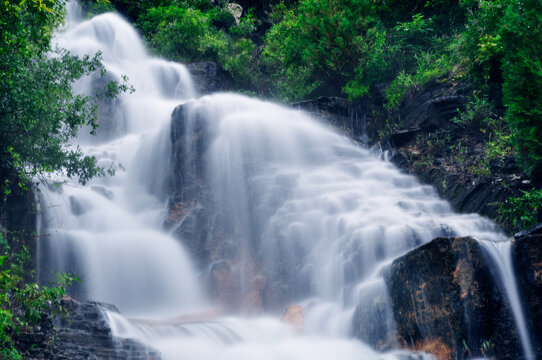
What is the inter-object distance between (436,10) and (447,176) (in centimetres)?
919

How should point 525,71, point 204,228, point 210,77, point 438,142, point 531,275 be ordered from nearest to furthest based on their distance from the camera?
point 531,275
point 525,71
point 204,228
point 438,142
point 210,77

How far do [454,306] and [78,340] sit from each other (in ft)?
20.7

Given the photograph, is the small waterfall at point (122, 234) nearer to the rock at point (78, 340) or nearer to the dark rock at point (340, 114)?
the rock at point (78, 340)

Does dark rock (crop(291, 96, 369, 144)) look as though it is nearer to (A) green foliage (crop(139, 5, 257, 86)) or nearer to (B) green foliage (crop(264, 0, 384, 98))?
(B) green foliage (crop(264, 0, 384, 98))

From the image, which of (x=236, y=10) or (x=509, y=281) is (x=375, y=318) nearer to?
(x=509, y=281)

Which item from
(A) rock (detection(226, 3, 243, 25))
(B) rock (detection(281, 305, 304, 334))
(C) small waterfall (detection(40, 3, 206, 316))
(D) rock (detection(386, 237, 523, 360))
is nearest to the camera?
(D) rock (detection(386, 237, 523, 360))

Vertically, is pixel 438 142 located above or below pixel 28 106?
above

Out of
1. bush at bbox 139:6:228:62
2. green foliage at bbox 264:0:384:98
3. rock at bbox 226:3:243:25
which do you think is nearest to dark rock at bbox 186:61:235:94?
bush at bbox 139:6:228:62

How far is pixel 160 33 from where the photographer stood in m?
24.9

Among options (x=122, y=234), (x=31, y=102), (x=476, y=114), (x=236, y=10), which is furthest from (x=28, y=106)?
(x=236, y=10)

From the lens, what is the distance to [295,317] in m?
10.0

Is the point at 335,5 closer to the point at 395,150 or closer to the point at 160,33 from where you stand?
the point at 395,150

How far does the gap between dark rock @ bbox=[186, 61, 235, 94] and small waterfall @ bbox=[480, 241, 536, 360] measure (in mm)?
17729

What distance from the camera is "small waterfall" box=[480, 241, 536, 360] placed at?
6.66 m
